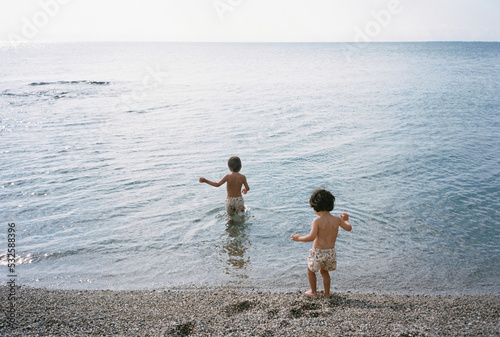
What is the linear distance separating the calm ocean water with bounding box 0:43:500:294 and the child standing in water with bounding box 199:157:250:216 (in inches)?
13.7

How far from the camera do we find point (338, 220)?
473cm

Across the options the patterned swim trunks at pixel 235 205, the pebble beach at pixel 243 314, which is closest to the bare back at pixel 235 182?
the patterned swim trunks at pixel 235 205

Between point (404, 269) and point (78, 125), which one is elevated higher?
point (78, 125)

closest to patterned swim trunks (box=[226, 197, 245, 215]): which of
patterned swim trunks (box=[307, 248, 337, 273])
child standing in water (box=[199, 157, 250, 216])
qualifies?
child standing in water (box=[199, 157, 250, 216])

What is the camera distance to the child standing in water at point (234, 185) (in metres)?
7.62

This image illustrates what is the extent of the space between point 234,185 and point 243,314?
3.56 meters

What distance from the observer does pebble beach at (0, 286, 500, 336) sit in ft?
13.3

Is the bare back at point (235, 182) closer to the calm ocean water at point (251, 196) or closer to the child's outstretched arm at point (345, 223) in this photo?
the calm ocean water at point (251, 196)

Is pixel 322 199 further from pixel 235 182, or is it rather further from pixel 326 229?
pixel 235 182

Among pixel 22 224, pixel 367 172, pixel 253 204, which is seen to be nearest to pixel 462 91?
pixel 367 172

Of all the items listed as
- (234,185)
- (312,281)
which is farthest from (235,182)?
(312,281)

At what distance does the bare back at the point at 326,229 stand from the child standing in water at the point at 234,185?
2952mm

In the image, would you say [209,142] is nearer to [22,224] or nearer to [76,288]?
[22,224]

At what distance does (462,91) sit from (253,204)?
25081mm
